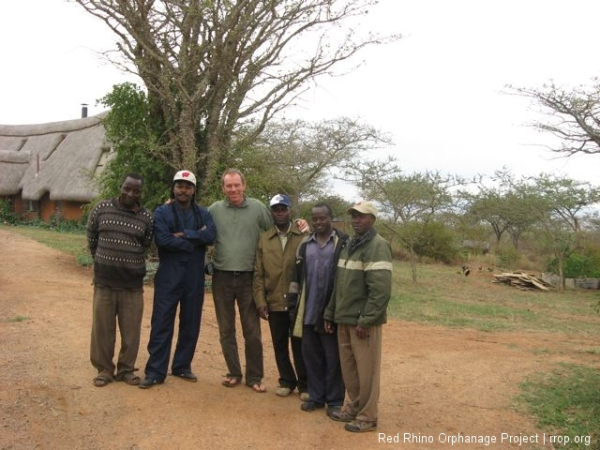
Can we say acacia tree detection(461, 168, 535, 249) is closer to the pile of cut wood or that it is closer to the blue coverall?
the pile of cut wood

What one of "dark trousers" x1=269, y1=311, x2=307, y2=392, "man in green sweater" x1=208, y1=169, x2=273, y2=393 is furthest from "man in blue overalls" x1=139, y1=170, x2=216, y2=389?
"dark trousers" x1=269, y1=311, x2=307, y2=392

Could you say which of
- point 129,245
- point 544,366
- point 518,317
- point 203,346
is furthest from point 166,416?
point 518,317

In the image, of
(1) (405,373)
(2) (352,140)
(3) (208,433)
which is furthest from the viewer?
(2) (352,140)

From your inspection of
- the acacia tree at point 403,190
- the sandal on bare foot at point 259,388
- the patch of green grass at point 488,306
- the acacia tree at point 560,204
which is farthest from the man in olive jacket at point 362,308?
the acacia tree at point 560,204

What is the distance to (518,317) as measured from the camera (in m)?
11.2

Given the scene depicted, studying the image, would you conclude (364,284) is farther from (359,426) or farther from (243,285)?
(243,285)

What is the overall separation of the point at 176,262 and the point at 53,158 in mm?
24500

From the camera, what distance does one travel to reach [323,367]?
4.45 metres

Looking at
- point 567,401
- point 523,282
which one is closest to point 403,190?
point 523,282

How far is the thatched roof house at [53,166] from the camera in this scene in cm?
2400

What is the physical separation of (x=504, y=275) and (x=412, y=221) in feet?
22.9

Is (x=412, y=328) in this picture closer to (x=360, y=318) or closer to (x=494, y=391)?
(x=494, y=391)

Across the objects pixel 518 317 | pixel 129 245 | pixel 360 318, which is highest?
pixel 129 245

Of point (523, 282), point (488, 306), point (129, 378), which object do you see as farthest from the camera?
point (523, 282)
